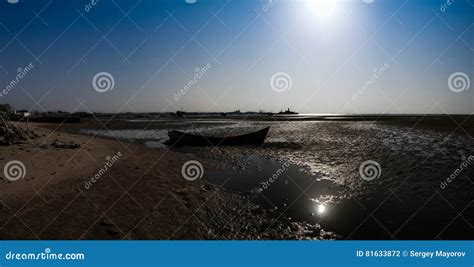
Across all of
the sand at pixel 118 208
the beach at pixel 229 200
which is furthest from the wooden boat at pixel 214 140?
the sand at pixel 118 208

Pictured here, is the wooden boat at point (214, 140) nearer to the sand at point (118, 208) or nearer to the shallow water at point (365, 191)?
the shallow water at point (365, 191)

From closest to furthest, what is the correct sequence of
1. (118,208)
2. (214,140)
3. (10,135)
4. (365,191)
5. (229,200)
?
(118,208) < (229,200) < (365,191) < (10,135) < (214,140)

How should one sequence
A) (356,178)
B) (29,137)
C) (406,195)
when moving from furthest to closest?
(29,137)
(356,178)
(406,195)

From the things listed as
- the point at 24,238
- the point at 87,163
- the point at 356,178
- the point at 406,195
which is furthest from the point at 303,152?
the point at 24,238

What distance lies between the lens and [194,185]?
9.74 metres

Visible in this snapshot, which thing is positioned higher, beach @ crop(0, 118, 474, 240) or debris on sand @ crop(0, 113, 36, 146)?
debris on sand @ crop(0, 113, 36, 146)

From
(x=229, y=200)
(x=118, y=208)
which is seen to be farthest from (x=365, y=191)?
(x=118, y=208)

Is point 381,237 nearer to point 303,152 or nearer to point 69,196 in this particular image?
point 69,196

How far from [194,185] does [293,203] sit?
11.2 ft

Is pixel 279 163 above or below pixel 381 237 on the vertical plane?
above

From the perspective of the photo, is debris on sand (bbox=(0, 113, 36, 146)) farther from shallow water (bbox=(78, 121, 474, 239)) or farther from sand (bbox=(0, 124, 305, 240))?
shallow water (bbox=(78, 121, 474, 239))

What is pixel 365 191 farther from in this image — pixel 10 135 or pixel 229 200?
pixel 10 135

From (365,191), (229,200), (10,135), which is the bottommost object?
(229,200)

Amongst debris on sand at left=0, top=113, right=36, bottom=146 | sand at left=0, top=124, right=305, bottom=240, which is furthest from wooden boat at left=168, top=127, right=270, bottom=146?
sand at left=0, top=124, right=305, bottom=240
